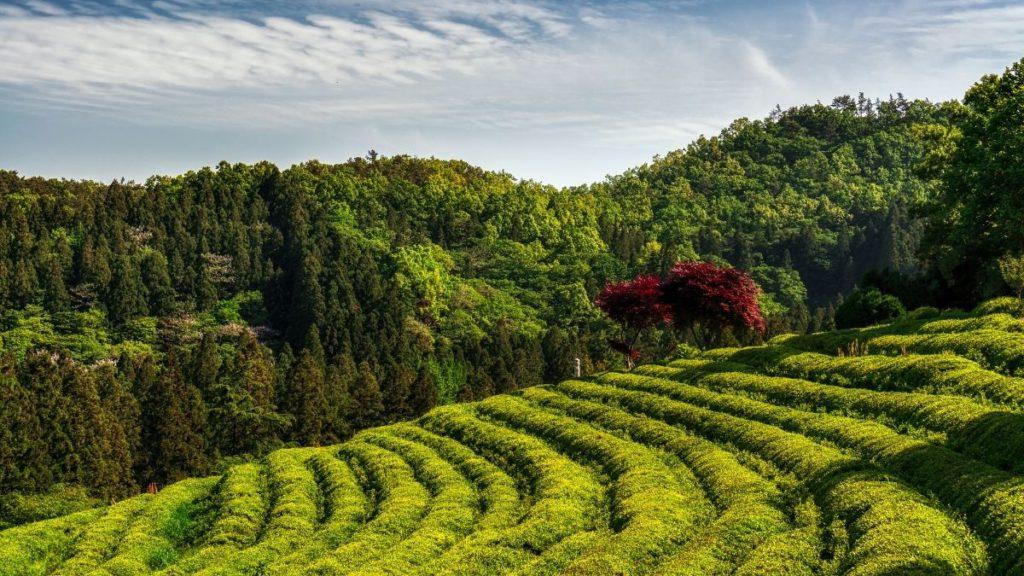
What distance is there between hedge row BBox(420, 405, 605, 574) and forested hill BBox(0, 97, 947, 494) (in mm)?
38098

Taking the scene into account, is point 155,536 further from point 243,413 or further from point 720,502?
point 243,413

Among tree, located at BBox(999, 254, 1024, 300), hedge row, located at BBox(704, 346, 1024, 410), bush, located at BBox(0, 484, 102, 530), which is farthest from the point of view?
bush, located at BBox(0, 484, 102, 530)

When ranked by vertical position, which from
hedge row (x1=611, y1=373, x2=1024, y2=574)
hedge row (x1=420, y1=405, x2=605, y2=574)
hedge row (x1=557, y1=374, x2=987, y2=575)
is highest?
hedge row (x1=611, y1=373, x2=1024, y2=574)

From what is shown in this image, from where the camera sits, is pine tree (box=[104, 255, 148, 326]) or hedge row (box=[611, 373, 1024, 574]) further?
pine tree (box=[104, 255, 148, 326])

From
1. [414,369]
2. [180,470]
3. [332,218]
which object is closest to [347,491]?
[180,470]

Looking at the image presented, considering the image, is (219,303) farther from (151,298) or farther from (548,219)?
(548,219)

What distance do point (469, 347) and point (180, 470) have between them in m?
54.0

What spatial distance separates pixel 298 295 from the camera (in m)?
128

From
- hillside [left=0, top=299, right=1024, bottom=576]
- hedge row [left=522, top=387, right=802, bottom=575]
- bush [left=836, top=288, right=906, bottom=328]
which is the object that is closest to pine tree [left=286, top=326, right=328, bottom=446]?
hillside [left=0, top=299, right=1024, bottom=576]

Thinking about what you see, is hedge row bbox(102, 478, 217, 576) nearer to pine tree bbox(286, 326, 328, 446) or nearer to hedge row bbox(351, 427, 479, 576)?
hedge row bbox(351, 427, 479, 576)

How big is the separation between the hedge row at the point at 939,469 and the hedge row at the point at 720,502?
3.00 m

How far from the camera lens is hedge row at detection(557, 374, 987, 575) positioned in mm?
18266

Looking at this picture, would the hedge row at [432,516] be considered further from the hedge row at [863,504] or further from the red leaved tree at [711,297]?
the red leaved tree at [711,297]

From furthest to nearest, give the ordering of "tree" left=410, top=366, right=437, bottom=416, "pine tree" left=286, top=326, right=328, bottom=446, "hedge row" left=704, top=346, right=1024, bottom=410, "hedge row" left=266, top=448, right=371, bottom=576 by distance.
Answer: "tree" left=410, top=366, right=437, bottom=416, "pine tree" left=286, top=326, right=328, bottom=446, "hedge row" left=704, top=346, right=1024, bottom=410, "hedge row" left=266, top=448, right=371, bottom=576
